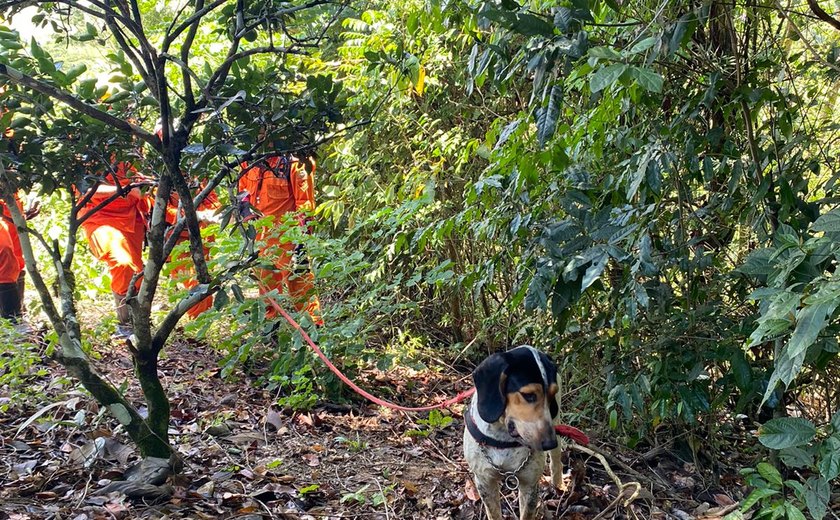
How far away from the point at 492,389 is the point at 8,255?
4.65 meters

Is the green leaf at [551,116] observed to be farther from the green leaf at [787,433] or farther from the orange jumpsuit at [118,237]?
the orange jumpsuit at [118,237]

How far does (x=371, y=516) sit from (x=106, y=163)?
1.89m

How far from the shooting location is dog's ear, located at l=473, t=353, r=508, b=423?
8.41 ft

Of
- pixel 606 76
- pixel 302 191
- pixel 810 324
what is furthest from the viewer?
pixel 302 191

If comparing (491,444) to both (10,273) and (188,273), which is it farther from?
(10,273)

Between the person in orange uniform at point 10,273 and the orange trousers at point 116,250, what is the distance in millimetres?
588

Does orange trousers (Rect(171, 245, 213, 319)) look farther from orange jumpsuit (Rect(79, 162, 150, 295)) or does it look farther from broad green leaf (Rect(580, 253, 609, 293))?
broad green leaf (Rect(580, 253, 609, 293))

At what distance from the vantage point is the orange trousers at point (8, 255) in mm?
5341

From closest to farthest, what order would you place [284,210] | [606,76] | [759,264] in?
[606,76] < [759,264] < [284,210]

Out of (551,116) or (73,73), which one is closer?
(551,116)

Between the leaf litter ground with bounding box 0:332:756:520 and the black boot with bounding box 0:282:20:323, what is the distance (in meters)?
1.70

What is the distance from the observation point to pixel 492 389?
8.46ft

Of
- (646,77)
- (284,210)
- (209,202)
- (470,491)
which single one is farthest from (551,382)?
(284,210)

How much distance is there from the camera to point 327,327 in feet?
14.0
